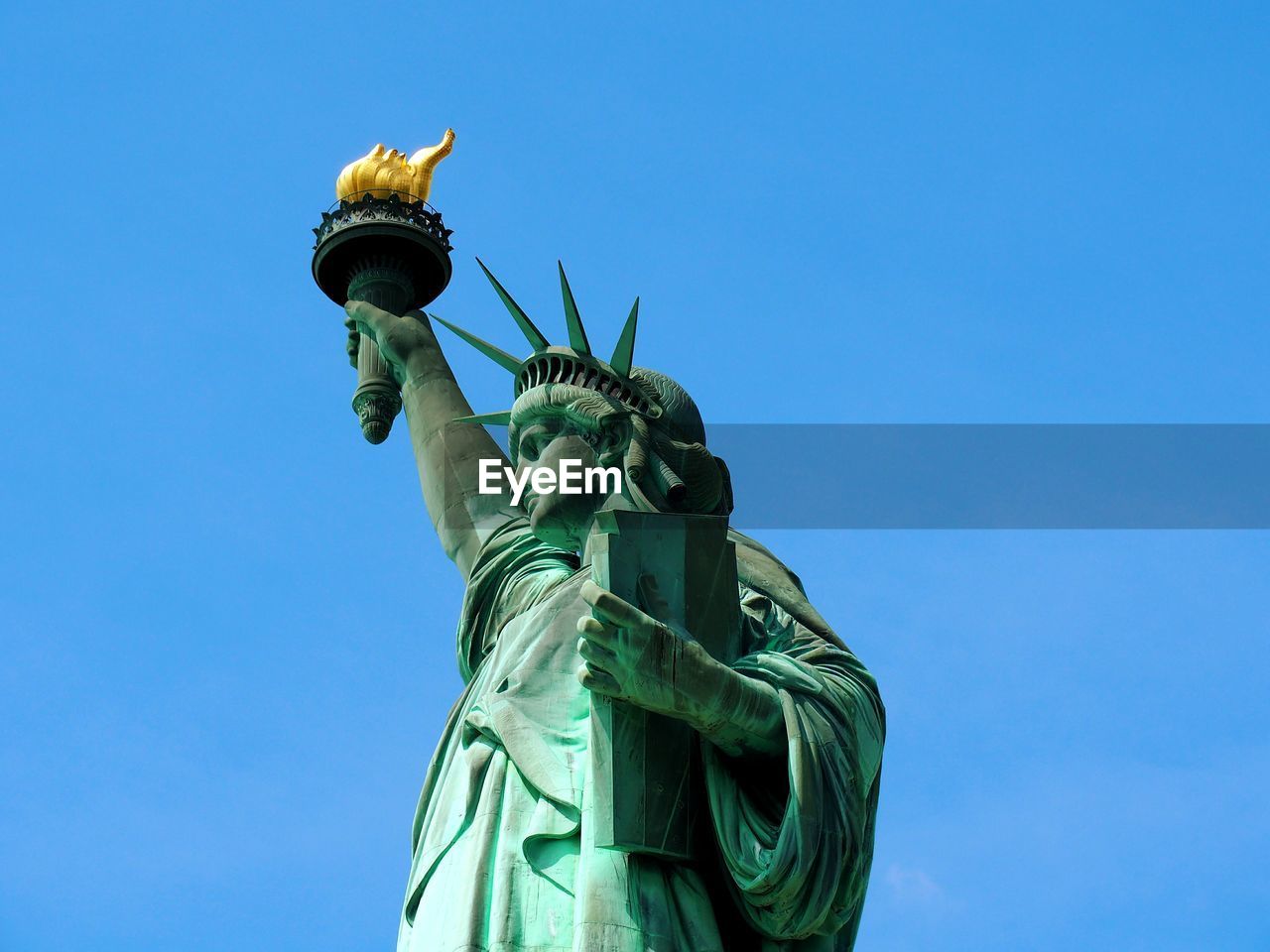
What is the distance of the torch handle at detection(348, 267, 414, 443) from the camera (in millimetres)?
16078

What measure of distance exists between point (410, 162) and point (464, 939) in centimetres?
679

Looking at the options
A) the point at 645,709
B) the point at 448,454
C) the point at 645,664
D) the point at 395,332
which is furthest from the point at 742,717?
the point at 395,332

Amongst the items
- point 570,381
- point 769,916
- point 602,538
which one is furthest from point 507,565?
point 769,916

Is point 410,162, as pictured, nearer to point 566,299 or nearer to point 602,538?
point 566,299

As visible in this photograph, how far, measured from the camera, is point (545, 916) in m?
11.4

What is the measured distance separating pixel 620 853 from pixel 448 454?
4679mm

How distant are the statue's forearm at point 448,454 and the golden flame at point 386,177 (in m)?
0.92

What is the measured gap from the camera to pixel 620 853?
1140cm

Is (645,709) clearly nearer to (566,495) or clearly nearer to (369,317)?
(566,495)

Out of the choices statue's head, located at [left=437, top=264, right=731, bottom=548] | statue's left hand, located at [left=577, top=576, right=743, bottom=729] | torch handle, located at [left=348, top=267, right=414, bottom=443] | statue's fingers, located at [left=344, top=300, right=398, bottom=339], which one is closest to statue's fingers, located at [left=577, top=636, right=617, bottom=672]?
statue's left hand, located at [left=577, top=576, right=743, bottom=729]

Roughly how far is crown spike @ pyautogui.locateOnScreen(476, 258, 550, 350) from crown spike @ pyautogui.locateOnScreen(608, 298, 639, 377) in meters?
0.49

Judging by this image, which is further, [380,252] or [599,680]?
[380,252]

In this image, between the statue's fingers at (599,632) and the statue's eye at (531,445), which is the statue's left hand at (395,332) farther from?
the statue's fingers at (599,632)

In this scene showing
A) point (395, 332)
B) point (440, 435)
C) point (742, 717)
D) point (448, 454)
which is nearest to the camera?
point (742, 717)
